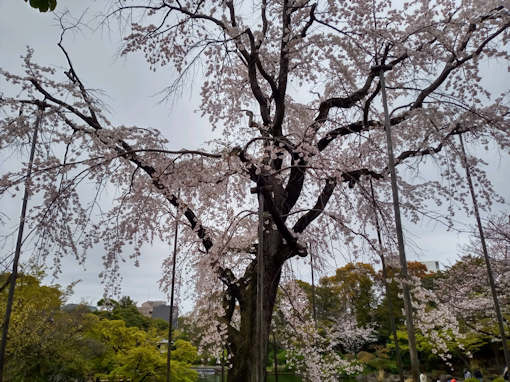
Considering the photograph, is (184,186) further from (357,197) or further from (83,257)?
(357,197)

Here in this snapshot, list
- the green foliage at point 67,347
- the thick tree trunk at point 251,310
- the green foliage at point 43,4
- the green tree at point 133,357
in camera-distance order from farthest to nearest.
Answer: the green tree at point 133,357
the green foliage at point 67,347
the thick tree trunk at point 251,310
the green foliage at point 43,4

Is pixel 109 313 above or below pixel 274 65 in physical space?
below

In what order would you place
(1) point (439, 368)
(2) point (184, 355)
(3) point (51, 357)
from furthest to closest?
(1) point (439, 368) → (2) point (184, 355) → (3) point (51, 357)

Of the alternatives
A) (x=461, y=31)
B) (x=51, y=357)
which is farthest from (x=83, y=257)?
(x=461, y=31)

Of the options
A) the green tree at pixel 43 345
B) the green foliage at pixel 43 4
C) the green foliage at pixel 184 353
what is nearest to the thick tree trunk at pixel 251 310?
the green foliage at pixel 43 4

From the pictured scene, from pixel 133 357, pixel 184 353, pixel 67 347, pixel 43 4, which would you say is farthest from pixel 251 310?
pixel 184 353

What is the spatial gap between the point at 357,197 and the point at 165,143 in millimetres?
4149

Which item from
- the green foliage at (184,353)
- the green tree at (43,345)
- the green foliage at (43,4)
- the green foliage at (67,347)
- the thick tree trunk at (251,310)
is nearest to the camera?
the green foliage at (43,4)

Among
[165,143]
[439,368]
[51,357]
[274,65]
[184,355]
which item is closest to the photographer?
[165,143]

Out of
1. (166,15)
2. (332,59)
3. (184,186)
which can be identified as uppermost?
(166,15)

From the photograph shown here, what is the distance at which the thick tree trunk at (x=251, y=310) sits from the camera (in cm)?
517

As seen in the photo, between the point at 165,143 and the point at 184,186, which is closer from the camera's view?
the point at 184,186

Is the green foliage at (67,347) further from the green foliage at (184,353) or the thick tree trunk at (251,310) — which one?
the thick tree trunk at (251,310)

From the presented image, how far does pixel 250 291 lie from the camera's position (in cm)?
557
